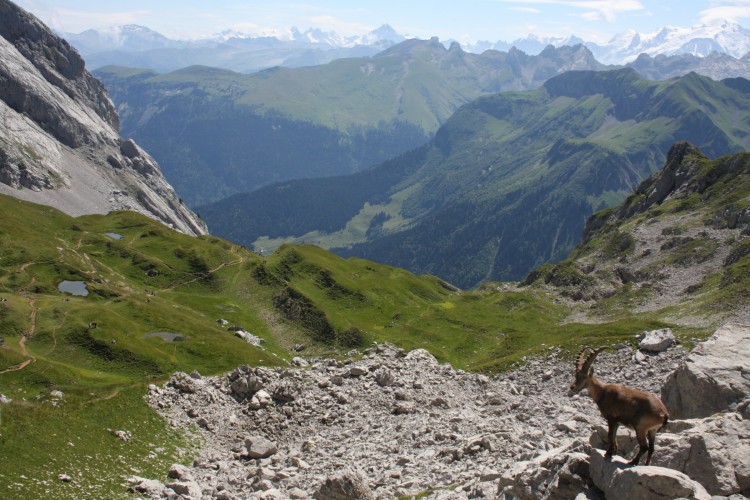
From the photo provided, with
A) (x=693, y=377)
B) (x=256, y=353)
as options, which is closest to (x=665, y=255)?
(x=256, y=353)

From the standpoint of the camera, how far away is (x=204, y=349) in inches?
3031

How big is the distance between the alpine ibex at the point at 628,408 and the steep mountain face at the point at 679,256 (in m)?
89.0

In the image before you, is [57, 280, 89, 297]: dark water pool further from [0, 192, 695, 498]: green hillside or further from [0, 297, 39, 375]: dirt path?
[0, 297, 39, 375]: dirt path

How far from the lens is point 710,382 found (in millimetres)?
34594

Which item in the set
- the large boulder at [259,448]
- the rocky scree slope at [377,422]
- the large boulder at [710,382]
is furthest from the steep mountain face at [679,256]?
the large boulder at [259,448]

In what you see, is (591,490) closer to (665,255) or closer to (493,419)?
(493,419)

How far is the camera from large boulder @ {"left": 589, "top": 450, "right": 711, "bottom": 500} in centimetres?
2225

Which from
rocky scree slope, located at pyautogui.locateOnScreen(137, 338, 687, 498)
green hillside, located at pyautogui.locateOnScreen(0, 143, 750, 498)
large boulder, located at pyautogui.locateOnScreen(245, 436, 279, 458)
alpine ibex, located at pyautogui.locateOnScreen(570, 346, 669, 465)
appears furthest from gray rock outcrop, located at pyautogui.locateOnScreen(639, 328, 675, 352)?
alpine ibex, located at pyautogui.locateOnScreen(570, 346, 669, 465)

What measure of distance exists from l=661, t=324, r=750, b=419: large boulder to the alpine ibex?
11137 millimetres

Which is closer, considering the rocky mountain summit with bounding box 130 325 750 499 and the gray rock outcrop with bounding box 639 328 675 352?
the rocky mountain summit with bounding box 130 325 750 499

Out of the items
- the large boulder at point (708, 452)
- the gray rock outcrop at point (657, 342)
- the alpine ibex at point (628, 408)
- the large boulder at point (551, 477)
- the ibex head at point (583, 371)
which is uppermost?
the ibex head at point (583, 371)

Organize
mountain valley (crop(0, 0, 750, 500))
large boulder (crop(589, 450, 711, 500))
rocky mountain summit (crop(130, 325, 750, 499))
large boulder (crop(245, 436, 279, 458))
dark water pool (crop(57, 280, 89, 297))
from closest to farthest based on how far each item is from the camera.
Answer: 1. large boulder (crop(589, 450, 711, 500))
2. rocky mountain summit (crop(130, 325, 750, 499))
3. mountain valley (crop(0, 0, 750, 500))
4. large boulder (crop(245, 436, 279, 458))
5. dark water pool (crop(57, 280, 89, 297))

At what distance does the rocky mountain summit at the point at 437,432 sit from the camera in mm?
25906

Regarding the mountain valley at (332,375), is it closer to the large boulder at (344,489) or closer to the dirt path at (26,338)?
the large boulder at (344,489)
